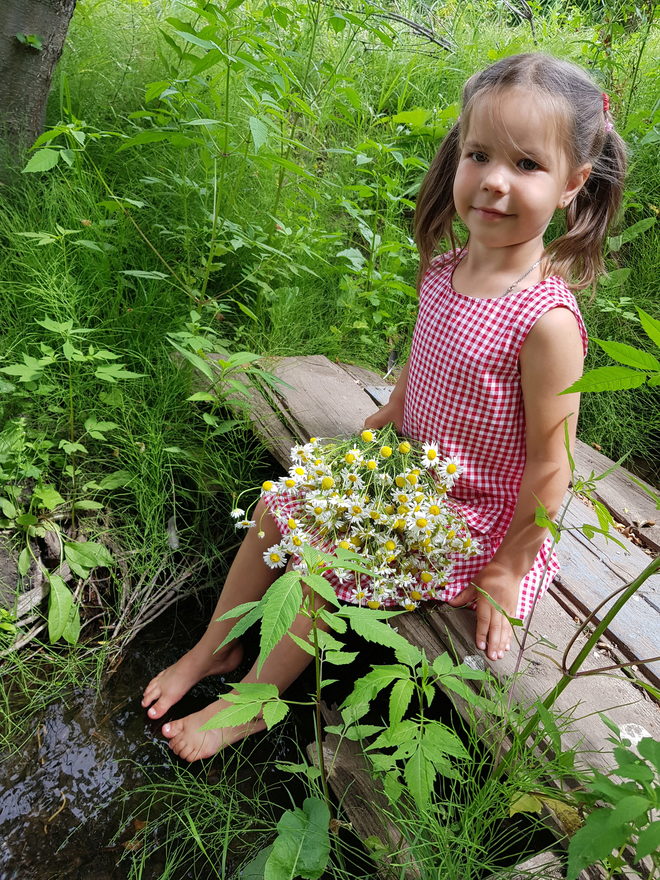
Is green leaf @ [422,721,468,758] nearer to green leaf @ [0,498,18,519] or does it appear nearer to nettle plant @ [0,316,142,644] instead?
nettle plant @ [0,316,142,644]

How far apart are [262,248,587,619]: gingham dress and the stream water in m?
0.62

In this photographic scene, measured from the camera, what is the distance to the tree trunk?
228 centimetres

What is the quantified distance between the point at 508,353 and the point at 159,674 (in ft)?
4.22

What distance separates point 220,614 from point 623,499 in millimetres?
1643

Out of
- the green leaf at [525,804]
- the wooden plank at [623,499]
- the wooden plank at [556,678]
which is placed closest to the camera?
the green leaf at [525,804]

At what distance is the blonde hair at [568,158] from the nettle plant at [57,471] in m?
1.01

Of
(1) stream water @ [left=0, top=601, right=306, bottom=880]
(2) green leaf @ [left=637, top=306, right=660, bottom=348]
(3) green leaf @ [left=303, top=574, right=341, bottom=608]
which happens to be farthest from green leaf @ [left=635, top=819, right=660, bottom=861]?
(1) stream water @ [left=0, top=601, right=306, bottom=880]

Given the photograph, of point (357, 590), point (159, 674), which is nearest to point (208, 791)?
point (159, 674)

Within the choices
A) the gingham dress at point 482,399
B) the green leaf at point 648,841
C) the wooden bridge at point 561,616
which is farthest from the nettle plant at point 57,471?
the green leaf at point 648,841

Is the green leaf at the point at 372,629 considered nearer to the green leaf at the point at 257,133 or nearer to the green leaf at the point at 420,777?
the green leaf at the point at 420,777

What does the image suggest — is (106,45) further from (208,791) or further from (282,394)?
(208,791)

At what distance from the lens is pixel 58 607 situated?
175 centimetres

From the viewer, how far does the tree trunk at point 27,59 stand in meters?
2.28

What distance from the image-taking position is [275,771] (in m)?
1.67
